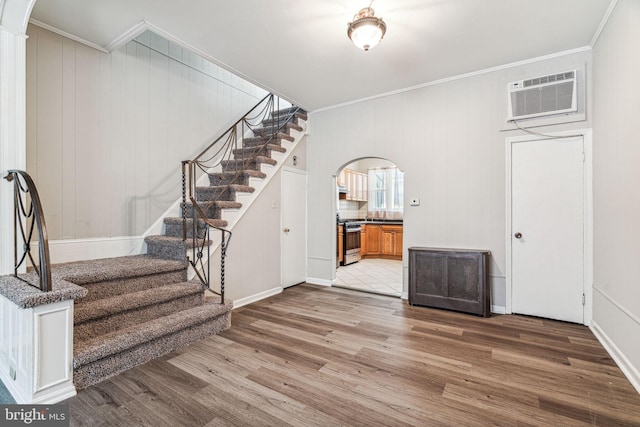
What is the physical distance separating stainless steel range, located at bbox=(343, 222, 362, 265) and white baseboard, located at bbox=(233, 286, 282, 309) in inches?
105

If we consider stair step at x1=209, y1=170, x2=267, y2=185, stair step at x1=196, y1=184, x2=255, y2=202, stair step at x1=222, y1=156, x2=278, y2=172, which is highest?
stair step at x1=222, y1=156, x2=278, y2=172

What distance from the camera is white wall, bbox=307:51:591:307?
362cm

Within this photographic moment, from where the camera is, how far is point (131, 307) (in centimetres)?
251

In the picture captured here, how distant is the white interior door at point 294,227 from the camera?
469cm

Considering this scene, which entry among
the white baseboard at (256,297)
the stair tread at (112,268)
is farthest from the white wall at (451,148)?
the stair tread at (112,268)

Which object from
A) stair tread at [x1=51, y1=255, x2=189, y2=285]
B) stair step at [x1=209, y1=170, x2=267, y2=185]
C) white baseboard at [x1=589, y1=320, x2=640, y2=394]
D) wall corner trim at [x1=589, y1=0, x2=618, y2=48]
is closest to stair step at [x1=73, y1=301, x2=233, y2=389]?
stair tread at [x1=51, y1=255, x2=189, y2=285]

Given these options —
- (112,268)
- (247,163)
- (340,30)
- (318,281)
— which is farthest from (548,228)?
(112,268)

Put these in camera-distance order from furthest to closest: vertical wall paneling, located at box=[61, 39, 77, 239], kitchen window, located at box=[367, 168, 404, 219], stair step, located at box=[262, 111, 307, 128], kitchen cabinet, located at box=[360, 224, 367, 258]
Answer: kitchen window, located at box=[367, 168, 404, 219], kitchen cabinet, located at box=[360, 224, 367, 258], stair step, located at box=[262, 111, 307, 128], vertical wall paneling, located at box=[61, 39, 77, 239]

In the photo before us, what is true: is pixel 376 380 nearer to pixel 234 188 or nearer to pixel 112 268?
pixel 112 268

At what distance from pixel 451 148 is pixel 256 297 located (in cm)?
327

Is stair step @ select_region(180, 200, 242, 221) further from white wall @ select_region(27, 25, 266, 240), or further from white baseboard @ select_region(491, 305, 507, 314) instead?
white baseboard @ select_region(491, 305, 507, 314)

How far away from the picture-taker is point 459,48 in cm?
320

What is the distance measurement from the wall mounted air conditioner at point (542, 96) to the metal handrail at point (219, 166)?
3151 millimetres

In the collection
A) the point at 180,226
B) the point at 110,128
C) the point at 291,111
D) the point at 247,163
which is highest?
the point at 291,111
